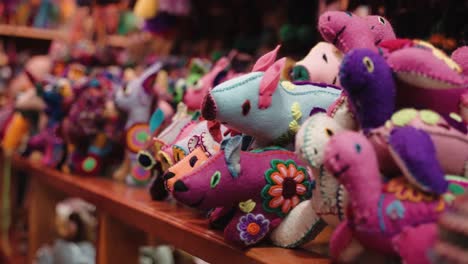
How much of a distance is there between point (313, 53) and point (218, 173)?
294mm

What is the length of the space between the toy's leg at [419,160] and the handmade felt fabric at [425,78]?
0.06 m

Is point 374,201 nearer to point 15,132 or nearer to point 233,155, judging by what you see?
point 233,155

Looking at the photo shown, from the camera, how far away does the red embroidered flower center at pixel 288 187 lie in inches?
26.2

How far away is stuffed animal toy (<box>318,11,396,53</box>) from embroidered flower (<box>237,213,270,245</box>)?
0.21 meters

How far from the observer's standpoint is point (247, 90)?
0.66m

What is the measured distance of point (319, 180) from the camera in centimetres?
56

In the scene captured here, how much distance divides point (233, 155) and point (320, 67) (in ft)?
0.81

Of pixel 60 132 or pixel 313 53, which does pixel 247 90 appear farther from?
pixel 60 132

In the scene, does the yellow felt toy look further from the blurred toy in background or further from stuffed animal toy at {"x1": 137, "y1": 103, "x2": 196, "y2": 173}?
stuffed animal toy at {"x1": 137, "y1": 103, "x2": 196, "y2": 173}

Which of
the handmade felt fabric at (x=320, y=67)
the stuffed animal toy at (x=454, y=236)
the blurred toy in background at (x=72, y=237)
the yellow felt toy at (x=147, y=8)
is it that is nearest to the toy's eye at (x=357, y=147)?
the stuffed animal toy at (x=454, y=236)

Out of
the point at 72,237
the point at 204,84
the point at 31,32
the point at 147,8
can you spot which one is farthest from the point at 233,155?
the point at 31,32

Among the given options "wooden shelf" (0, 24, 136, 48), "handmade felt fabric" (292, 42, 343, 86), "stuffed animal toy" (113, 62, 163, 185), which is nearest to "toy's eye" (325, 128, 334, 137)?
"handmade felt fabric" (292, 42, 343, 86)

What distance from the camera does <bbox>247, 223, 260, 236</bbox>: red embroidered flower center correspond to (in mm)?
662

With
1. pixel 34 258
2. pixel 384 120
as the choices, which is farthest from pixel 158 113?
pixel 34 258
